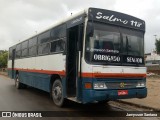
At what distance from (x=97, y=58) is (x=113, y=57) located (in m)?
0.62

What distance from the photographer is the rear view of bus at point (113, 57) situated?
848 cm

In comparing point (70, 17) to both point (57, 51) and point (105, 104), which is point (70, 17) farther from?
point (105, 104)

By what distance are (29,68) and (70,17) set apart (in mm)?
5740

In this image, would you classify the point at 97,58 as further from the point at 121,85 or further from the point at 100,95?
the point at 121,85

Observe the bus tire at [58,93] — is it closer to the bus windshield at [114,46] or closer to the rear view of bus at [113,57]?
the rear view of bus at [113,57]

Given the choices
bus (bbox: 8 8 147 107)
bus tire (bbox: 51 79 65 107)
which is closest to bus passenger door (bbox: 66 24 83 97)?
bus (bbox: 8 8 147 107)

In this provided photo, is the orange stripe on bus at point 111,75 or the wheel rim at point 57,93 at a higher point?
the orange stripe on bus at point 111,75

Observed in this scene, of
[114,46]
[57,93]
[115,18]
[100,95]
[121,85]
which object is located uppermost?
[115,18]

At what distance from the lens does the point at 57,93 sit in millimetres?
10508

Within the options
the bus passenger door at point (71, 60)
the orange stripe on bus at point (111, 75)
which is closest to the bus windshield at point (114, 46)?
the orange stripe on bus at point (111, 75)

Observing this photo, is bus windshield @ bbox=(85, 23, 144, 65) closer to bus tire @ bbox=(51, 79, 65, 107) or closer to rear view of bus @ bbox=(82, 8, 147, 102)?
rear view of bus @ bbox=(82, 8, 147, 102)

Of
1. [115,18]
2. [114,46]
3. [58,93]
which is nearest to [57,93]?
[58,93]

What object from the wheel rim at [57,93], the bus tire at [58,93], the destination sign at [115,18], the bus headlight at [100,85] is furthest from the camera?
the wheel rim at [57,93]

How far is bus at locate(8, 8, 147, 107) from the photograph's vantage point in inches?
336
